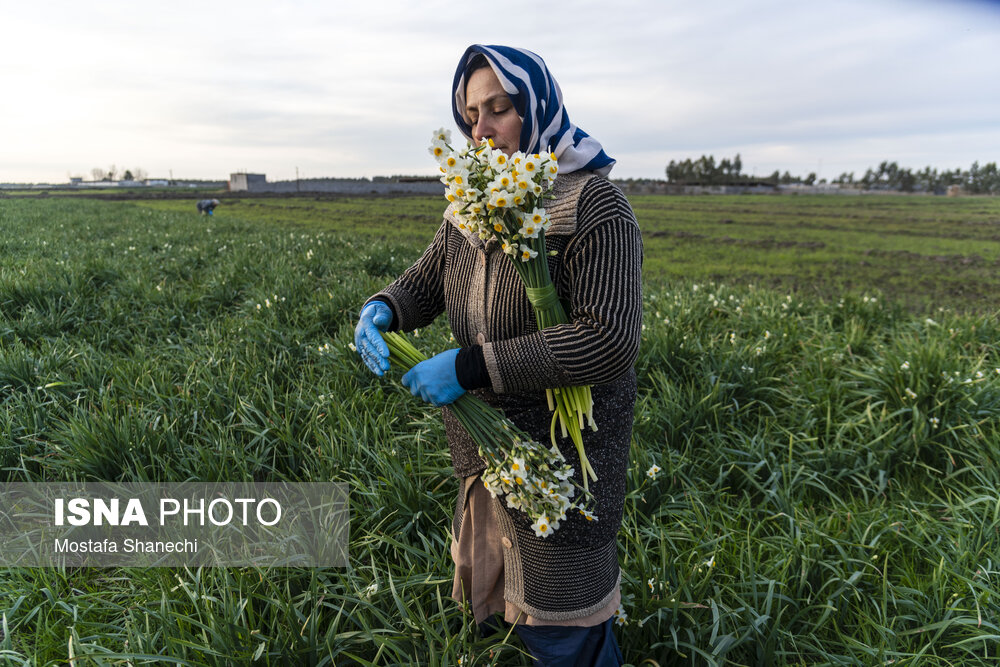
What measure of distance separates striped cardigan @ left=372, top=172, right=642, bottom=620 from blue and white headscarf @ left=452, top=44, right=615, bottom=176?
0.09m

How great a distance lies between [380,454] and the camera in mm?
2824

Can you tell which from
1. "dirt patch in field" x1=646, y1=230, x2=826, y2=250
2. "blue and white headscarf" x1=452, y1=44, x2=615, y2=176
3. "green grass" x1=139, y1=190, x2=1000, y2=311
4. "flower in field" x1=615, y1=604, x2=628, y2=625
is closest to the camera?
"blue and white headscarf" x1=452, y1=44, x2=615, y2=176

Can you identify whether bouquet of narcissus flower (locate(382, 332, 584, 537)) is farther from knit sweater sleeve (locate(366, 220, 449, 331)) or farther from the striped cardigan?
knit sweater sleeve (locate(366, 220, 449, 331))

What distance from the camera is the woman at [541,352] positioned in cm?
135

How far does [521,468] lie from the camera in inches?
52.6

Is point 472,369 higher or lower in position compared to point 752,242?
lower

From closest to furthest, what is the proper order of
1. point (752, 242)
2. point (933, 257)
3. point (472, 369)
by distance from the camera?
point (472, 369) → point (933, 257) → point (752, 242)

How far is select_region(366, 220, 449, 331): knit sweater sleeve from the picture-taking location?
1.92 meters

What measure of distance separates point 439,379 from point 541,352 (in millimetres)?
324

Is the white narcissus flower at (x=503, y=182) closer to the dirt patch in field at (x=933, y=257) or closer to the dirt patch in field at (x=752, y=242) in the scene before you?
the dirt patch in field at (x=933, y=257)

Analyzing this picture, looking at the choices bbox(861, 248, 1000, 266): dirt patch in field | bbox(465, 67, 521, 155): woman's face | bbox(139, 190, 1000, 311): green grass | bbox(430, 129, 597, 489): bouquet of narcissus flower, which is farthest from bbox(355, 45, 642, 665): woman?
bbox(861, 248, 1000, 266): dirt patch in field

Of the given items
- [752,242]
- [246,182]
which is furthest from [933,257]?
[246,182]

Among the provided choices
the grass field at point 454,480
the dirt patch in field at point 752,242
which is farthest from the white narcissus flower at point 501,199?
the dirt patch in field at point 752,242

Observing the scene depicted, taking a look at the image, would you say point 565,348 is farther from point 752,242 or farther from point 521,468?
point 752,242
